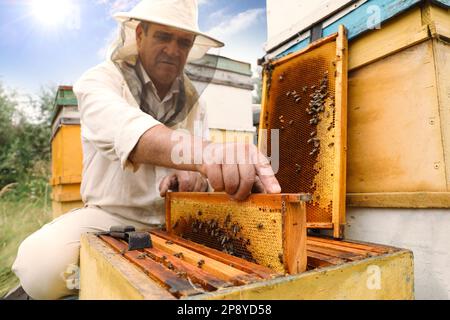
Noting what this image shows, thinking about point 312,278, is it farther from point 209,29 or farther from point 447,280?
point 209,29

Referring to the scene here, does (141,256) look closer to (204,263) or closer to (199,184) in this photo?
(204,263)

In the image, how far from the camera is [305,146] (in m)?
1.81

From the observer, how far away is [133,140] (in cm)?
137

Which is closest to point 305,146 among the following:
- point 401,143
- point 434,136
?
point 401,143

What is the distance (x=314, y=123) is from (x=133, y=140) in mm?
985

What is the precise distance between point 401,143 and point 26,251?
2.01m

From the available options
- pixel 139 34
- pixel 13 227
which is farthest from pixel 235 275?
pixel 13 227

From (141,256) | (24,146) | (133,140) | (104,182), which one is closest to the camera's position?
(141,256)

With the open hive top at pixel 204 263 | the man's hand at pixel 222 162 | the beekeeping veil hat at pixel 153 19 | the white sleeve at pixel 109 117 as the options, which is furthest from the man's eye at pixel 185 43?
the open hive top at pixel 204 263

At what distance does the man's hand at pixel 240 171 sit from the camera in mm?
1023

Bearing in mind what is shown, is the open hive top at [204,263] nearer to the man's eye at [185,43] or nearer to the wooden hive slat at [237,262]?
the wooden hive slat at [237,262]

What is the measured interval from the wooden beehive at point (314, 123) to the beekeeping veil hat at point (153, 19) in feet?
1.95

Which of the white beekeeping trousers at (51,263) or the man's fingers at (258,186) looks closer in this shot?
the man's fingers at (258,186)

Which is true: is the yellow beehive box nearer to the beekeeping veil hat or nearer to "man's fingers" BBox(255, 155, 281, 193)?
"man's fingers" BBox(255, 155, 281, 193)
